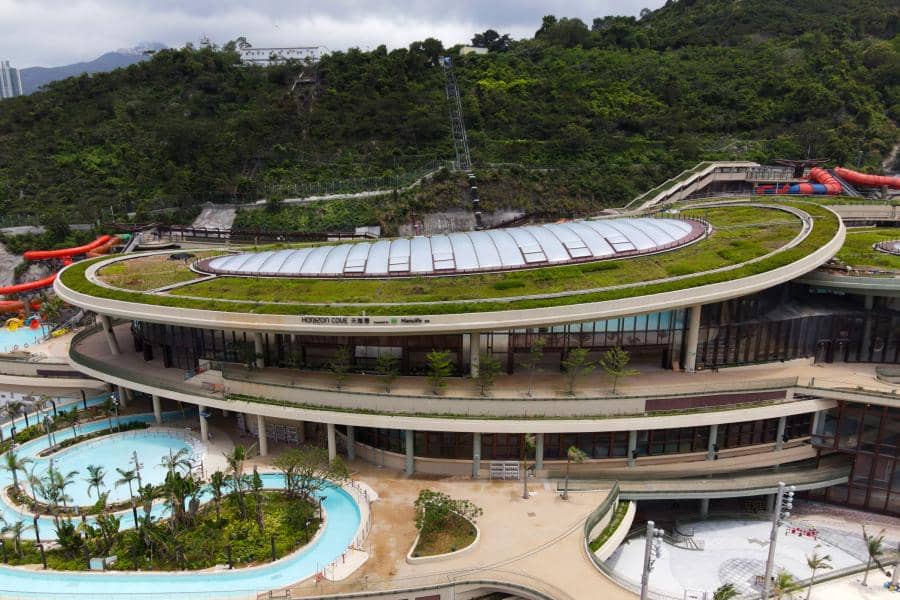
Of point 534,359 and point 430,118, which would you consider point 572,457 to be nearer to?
point 534,359

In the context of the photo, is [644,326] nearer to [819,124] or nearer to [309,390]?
[309,390]

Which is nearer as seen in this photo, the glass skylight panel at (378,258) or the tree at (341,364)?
the tree at (341,364)

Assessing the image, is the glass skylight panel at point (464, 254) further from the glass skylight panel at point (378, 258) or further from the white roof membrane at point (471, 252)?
the glass skylight panel at point (378, 258)

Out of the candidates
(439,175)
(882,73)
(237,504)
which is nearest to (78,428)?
(237,504)

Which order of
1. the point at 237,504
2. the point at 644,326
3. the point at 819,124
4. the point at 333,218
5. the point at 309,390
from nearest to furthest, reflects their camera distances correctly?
1. the point at 237,504
2. the point at 309,390
3. the point at 644,326
4. the point at 333,218
5. the point at 819,124

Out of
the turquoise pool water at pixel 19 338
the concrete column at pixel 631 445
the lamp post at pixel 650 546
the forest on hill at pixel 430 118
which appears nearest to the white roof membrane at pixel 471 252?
the concrete column at pixel 631 445

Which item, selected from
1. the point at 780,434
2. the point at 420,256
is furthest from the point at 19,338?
the point at 780,434
